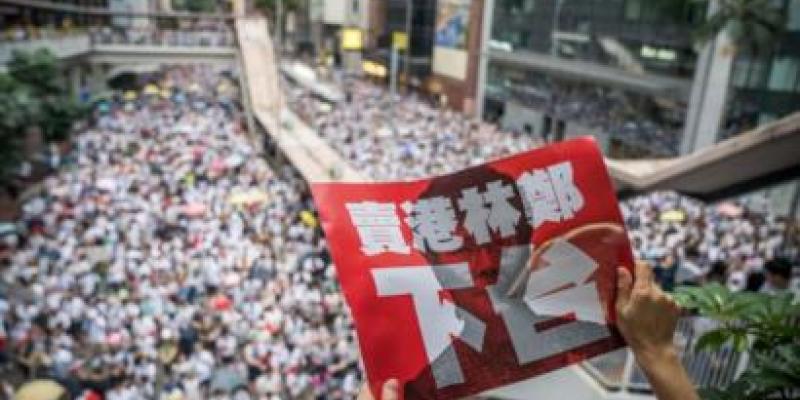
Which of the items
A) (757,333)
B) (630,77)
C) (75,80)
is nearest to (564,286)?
(757,333)

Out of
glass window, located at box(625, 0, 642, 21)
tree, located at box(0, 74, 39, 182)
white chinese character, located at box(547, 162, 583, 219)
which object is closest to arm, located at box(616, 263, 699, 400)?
white chinese character, located at box(547, 162, 583, 219)

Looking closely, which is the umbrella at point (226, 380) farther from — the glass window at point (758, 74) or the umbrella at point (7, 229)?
the glass window at point (758, 74)

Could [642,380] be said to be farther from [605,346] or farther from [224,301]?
[224,301]

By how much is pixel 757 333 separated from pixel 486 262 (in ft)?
3.09

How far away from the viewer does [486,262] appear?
6.35ft

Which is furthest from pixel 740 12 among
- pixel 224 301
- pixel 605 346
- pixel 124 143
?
pixel 605 346

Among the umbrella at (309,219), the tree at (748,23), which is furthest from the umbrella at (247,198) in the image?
the tree at (748,23)

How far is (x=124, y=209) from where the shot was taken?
13922 millimetres

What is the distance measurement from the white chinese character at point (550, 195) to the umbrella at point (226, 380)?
6853 millimetres

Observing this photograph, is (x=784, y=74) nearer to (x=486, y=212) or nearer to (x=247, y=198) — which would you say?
(x=247, y=198)

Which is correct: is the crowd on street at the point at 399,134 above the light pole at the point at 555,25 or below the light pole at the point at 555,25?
below

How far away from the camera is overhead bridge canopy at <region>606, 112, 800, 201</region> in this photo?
6.84 m

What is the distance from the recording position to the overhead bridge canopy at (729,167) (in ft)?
22.4

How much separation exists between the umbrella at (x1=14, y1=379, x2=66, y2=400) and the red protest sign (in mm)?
6905
